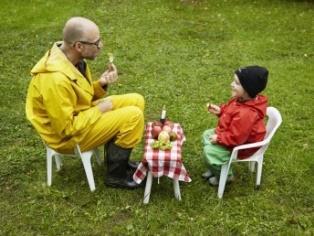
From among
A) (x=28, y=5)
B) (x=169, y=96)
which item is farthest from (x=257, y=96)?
(x=28, y=5)

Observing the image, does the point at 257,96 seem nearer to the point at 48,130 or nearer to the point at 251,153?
the point at 251,153

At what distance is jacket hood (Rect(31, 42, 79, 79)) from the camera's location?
428 cm

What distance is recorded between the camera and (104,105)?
4750mm

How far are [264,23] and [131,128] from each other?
6289 mm

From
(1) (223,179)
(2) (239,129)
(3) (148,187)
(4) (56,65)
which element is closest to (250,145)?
(2) (239,129)

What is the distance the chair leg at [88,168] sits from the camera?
184 inches

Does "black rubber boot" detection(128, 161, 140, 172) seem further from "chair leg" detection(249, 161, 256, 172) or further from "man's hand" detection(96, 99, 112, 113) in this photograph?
"chair leg" detection(249, 161, 256, 172)

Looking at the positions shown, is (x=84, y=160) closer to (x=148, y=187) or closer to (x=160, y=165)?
(x=148, y=187)

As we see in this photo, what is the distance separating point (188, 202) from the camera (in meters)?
4.70

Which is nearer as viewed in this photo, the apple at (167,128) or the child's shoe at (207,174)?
the apple at (167,128)

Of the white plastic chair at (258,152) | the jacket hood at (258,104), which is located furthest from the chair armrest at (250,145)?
the jacket hood at (258,104)

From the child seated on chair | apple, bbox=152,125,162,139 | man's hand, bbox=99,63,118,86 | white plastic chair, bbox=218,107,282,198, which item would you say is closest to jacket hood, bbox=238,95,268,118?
the child seated on chair

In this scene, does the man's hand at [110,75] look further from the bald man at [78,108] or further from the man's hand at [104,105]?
the man's hand at [104,105]

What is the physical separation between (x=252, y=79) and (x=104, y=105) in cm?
135
